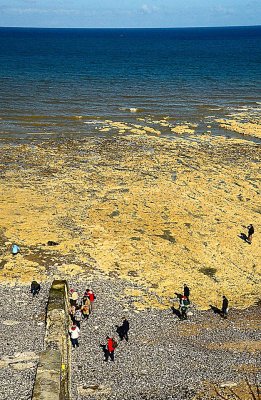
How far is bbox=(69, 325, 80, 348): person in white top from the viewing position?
23156 mm

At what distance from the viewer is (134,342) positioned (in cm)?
2400

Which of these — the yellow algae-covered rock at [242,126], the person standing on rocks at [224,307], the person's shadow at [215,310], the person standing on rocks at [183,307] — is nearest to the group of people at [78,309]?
the person standing on rocks at [183,307]

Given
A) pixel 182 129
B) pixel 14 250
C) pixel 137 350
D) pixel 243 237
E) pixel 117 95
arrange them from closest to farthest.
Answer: pixel 137 350 < pixel 14 250 < pixel 243 237 < pixel 182 129 < pixel 117 95

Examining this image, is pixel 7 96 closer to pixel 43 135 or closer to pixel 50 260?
pixel 43 135

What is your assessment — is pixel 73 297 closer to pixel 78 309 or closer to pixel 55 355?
pixel 78 309

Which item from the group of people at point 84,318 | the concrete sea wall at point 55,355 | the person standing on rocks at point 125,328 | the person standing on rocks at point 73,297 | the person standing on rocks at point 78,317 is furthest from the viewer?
the person standing on rocks at point 73,297

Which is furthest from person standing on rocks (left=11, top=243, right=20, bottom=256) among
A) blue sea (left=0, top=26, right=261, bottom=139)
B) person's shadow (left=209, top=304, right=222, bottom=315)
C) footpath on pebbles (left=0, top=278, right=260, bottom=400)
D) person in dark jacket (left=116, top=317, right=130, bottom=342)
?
blue sea (left=0, top=26, right=261, bottom=139)

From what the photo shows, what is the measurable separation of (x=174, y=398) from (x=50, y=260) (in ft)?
45.6

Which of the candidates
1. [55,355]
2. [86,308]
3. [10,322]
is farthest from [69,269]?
[55,355]

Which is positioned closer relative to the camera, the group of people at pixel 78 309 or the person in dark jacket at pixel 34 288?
the group of people at pixel 78 309

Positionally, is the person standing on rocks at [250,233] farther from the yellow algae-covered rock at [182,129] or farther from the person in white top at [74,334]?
the yellow algae-covered rock at [182,129]

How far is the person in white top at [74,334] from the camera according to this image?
76.0 ft

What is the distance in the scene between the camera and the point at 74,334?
911 inches

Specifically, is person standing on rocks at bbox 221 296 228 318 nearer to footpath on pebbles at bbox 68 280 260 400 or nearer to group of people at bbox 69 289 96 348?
footpath on pebbles at bbox 68 280 260 400
